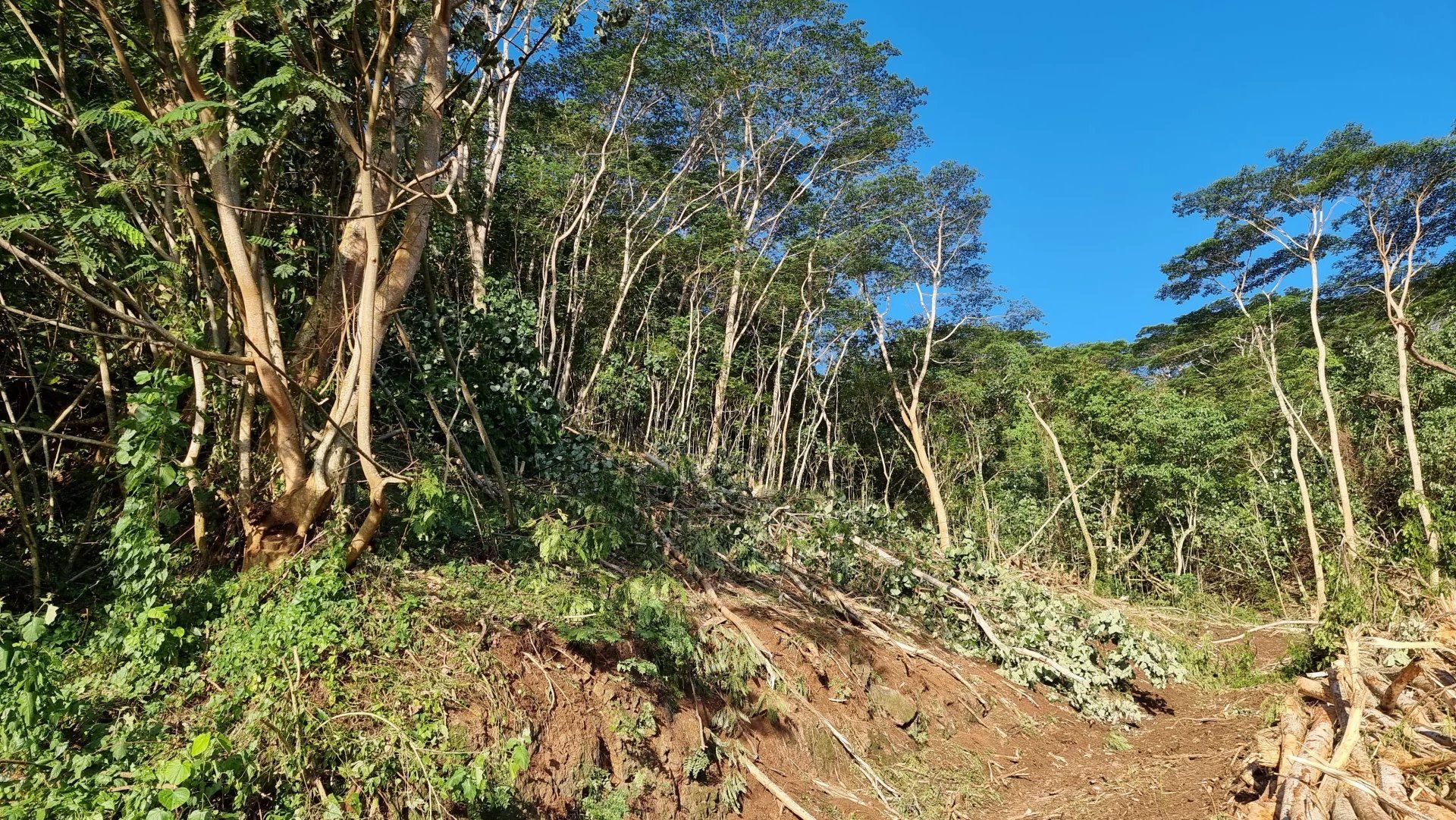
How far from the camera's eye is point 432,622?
331 centimetres

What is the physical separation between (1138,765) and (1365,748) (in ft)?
6.38

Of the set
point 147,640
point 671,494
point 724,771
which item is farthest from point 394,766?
point 671,494

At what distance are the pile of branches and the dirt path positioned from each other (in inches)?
15.8

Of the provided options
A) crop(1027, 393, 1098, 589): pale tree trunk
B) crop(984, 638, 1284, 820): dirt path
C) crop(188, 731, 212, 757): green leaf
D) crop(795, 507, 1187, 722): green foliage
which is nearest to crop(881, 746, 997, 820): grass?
crop(984, 638, 1284, 820): dirt path

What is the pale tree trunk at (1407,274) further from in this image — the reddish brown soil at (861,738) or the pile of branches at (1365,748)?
the pile of branches at (1365,748)

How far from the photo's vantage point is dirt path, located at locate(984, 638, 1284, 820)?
3.91m

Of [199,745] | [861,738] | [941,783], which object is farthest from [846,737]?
[199,745]

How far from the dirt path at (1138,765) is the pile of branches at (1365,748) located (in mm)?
402

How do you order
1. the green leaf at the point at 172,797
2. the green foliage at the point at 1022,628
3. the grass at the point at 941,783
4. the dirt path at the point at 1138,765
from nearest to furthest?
the green leaf at the point at 172,797 < the dirt path at the point at 1138,765 < the grass at the point at 941,783 < the green foliage at the point at 1022,628

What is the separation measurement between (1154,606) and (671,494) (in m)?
9.58

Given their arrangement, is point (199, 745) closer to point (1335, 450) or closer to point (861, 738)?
point (861, 738)

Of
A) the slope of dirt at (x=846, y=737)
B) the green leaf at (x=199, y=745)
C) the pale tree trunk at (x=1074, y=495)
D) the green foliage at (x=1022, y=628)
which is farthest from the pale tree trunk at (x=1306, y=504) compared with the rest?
the green leaf at (x=199, y=745)

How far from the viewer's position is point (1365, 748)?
9.91ft

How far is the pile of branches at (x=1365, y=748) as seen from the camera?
253cm
